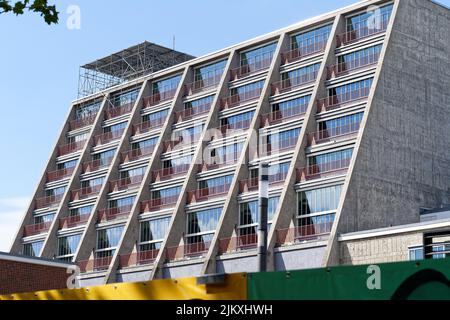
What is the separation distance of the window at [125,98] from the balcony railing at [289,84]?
2098 centimetres

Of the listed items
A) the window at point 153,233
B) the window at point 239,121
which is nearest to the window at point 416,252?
the window at point 239,121

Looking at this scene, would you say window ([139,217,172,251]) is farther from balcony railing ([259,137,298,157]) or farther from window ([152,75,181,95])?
window ([152,75,181,95])

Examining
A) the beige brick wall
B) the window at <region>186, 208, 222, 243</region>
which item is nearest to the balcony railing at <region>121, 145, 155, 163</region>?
the window at <region>186, 208, 222, 243</region>

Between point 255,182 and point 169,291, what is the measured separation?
2347 inches

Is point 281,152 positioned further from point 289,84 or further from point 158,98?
point 158,98

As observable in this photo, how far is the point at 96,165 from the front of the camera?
90875 millimetres

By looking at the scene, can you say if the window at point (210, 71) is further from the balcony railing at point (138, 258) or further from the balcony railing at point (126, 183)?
the balcony railing at point (138, 258)

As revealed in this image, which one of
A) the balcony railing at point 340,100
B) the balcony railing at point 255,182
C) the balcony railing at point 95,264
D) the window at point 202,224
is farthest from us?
the balcony railing at point 95,264

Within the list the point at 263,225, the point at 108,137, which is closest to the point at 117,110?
the point at 108,137

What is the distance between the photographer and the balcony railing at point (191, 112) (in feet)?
267

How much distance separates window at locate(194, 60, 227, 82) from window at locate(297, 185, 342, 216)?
19.6 meters

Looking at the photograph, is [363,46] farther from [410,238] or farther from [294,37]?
[410,238]
